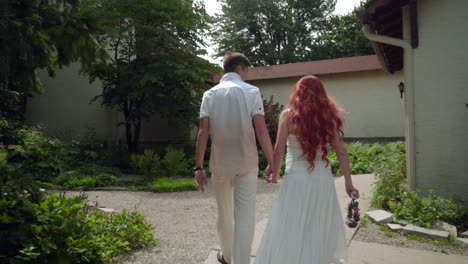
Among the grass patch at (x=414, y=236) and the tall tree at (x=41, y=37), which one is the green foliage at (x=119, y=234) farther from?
the grass patch at (x=414, y=236)

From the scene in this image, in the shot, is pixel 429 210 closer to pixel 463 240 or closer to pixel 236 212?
pixel 463 240

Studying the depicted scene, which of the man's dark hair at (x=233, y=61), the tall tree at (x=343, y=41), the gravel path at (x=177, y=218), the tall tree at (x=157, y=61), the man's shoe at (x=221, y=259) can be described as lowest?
the gravel path at (x=177, y=218)

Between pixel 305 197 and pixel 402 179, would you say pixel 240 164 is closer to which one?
pixel 305 197

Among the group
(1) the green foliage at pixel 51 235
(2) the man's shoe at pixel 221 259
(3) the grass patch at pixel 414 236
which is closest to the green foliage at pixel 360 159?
(3) the grass patch at pixel 414 236

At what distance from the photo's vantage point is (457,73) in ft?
16.8

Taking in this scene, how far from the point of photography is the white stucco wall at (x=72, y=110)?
14.6 m

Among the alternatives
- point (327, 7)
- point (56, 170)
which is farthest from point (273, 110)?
point (327, 7)

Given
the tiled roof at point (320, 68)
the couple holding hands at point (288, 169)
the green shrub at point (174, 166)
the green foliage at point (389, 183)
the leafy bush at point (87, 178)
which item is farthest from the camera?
the tiled roof at point (320, 68)

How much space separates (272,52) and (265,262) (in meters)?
28.0

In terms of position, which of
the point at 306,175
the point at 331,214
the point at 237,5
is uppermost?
the point at 237,5

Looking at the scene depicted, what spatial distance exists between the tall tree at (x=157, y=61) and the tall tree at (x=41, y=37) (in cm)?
757

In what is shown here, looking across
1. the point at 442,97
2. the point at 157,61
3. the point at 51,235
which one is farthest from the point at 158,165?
the point at 442,97

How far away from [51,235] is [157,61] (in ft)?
31.4

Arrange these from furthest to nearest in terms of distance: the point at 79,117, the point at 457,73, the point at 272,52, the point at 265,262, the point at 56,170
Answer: the point at 272,52 → the point at 79,117 → the point at 56,170 → the point at 457,73 → the point at 265,262
